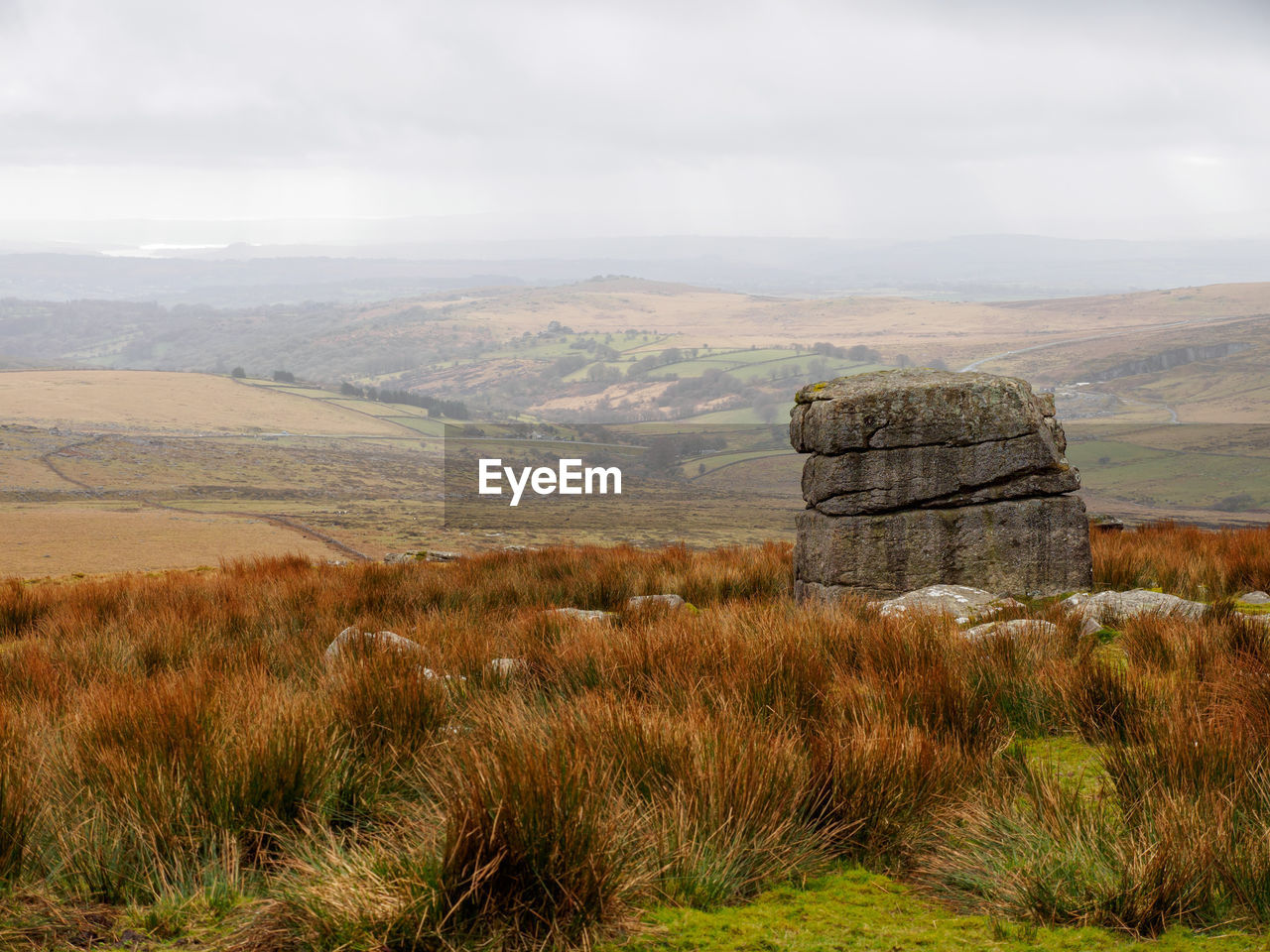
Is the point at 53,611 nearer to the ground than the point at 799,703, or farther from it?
nearer to the ground

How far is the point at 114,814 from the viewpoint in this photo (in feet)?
9.99

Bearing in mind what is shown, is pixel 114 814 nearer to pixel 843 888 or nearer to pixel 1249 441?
pixel 843 888

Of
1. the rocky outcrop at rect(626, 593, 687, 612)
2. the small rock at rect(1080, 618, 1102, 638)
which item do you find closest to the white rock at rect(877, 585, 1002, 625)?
the small rock at rect(1080, 618, 1102, 638)

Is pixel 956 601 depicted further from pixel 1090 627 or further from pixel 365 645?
pixel 365 645

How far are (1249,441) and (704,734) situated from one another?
10268cm

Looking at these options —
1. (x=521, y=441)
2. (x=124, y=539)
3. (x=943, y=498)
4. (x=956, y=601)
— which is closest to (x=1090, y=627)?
(x=956, y=601)

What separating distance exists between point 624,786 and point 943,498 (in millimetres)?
7065

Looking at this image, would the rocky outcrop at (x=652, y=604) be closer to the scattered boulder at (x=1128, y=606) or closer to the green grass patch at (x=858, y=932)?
the scattered boulder at (x=1128, y=606)

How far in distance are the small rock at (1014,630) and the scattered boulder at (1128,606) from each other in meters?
0.58

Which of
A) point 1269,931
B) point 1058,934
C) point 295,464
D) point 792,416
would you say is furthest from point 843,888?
point 295,464

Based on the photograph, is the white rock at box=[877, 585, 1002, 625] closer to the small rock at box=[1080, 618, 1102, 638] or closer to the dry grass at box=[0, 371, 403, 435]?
the small rock at box=[1080, 618, 1102, 638]

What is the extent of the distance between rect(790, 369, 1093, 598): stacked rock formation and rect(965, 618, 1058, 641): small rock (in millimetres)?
3368

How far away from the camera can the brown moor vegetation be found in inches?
99.6

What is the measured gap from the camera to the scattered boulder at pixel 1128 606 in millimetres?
6547
